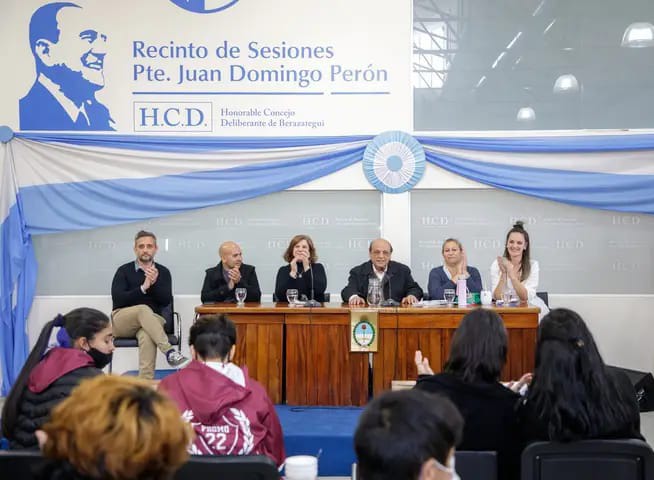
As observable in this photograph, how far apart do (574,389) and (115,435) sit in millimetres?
1536

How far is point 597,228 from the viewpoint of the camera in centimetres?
625

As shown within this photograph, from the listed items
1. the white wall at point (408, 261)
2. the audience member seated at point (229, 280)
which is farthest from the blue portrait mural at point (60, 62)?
the audience member seated at point (229, 280)

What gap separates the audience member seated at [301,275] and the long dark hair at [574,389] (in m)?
3.00

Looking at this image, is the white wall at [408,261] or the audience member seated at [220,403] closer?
the audience member seated at [220,403]

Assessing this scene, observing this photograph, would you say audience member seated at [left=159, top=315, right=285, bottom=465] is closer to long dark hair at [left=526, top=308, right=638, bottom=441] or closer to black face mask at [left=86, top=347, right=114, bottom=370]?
black face mask at [left=86, top=347, right=114, bottom=370]

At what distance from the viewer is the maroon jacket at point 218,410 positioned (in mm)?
2473

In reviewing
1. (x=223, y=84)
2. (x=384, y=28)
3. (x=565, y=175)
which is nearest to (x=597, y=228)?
(x=565, y=175)

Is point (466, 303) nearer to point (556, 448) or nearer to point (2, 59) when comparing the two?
point (556, 448)

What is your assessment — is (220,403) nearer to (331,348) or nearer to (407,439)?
(407,439)

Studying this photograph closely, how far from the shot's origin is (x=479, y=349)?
2.53m

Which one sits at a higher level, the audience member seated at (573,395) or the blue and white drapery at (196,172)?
the blue and white drapery at (196,172)

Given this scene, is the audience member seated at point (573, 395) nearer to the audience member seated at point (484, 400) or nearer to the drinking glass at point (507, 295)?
the audience member seated at point (484, 400)

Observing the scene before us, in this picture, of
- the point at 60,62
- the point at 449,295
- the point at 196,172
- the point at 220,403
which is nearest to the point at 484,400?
the point at 220,403

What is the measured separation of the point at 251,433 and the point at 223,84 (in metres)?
4.30
